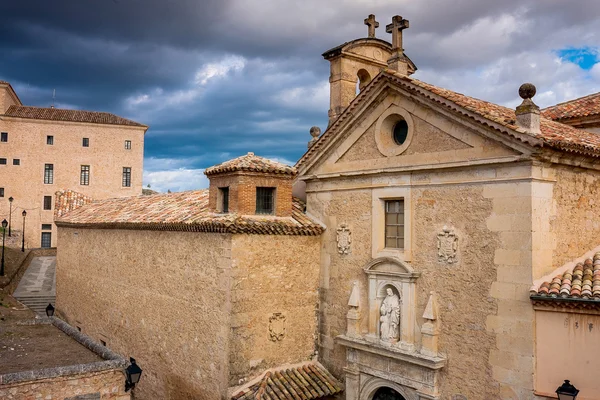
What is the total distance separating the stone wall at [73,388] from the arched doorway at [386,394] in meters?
5.16

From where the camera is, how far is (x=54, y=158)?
4200cm

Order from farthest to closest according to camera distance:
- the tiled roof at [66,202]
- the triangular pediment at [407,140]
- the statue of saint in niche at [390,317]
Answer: the tiled roof at [66,202]
the statue of saint in niche at [390,317]
the triangular pediment at [407,140]

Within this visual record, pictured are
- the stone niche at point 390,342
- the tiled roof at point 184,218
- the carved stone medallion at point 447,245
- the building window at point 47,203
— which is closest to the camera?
the carved stone medallion at point 447,245

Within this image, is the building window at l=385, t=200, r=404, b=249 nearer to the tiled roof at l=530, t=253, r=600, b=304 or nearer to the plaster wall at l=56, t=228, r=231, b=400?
the tiled roof at l=530, t=253, r=600, b=304

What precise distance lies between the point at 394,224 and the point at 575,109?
7.50 meters

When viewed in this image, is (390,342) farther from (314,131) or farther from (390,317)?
(314,131)

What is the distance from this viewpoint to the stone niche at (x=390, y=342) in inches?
397

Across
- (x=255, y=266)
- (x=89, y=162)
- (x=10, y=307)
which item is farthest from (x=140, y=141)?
(x=255, y=266)

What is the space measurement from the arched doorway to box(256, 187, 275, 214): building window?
4731mm

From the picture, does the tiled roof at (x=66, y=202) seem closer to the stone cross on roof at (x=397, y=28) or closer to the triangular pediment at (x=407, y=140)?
the triangular pediment at (x=407, y=140)

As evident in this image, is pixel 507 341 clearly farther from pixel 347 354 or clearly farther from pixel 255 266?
pixel 255 266

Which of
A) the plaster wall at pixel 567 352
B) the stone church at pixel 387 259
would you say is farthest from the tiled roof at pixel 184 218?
the plaster wall at pixel 567 352

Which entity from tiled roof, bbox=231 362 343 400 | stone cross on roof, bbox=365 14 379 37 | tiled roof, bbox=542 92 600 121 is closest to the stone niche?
tiled roof, bbox=231 362 343 400

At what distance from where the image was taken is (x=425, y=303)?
10.4 metres
